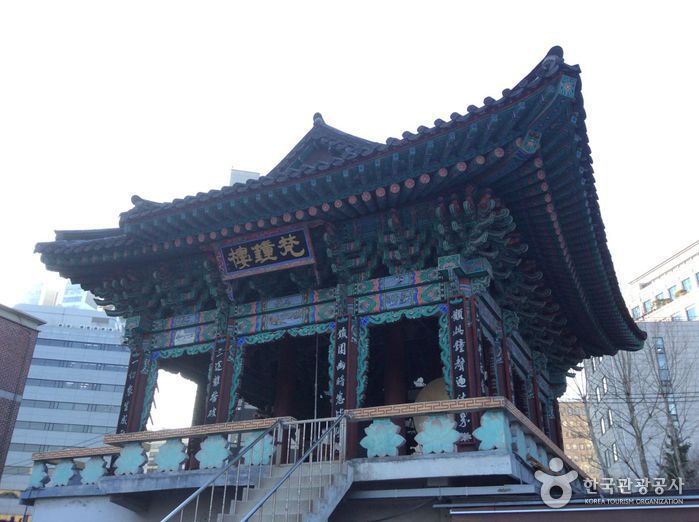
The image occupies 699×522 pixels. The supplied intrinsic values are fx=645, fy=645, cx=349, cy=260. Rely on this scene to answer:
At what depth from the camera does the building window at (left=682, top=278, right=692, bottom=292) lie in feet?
211

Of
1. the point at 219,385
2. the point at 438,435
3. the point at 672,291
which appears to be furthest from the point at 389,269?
the point at 672,291

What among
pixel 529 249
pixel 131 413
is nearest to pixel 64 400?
pixel 131 413

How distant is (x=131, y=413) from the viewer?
45.2ft

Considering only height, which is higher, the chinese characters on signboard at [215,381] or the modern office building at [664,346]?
the modern office building at [664,346]

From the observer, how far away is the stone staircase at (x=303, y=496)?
8781 mm

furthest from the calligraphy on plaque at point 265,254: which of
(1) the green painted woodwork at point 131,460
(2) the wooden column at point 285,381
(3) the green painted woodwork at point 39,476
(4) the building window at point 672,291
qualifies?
(4) the building window at point 672,291

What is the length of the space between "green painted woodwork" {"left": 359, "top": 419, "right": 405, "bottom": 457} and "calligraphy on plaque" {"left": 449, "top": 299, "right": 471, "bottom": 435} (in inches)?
39.0

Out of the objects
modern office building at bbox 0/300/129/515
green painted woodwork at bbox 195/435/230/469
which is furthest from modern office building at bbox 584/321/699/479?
modern office building at bbox 0/300/129/515

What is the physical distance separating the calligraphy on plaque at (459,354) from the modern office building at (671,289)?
54432 mm

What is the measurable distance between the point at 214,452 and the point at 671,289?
220 ft

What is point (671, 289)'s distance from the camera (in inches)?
2662

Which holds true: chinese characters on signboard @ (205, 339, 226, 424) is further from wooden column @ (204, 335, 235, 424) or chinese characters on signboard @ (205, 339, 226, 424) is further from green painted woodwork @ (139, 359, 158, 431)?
green painted woodwork @ (139, 359, 158, 431)

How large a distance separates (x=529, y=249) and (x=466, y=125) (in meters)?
3.90

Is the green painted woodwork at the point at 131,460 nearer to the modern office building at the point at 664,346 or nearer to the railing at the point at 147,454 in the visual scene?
the railing at the point at 147,454
